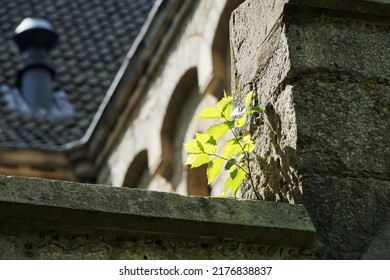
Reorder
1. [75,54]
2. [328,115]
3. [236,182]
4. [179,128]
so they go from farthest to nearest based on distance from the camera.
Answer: [75,54]
[179,128]
[236,182]
[328,115]

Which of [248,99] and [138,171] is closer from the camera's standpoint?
[248,99]

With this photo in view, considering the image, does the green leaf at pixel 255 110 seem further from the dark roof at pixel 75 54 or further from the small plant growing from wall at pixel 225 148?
the dark roof at pixel 75 54

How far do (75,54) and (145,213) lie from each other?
17007 mm

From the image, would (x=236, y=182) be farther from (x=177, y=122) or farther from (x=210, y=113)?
(x=177, y=122)

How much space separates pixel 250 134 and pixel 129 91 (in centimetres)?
962

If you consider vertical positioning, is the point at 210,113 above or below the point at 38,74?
Answer: above

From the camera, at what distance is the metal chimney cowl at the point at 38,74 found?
18.7 metres

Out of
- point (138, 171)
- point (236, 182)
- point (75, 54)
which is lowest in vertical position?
point (75, 54)

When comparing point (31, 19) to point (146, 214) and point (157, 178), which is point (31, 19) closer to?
point (157, 178)

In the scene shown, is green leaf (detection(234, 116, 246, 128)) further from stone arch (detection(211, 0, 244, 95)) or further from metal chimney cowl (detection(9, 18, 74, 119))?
metal chimney cowl (detection(9, 18, 74, 119))

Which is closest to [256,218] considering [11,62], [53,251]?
[53,251]

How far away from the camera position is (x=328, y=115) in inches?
153

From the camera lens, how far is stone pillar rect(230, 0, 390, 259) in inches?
146

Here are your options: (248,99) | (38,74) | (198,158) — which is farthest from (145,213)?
(38,74)
